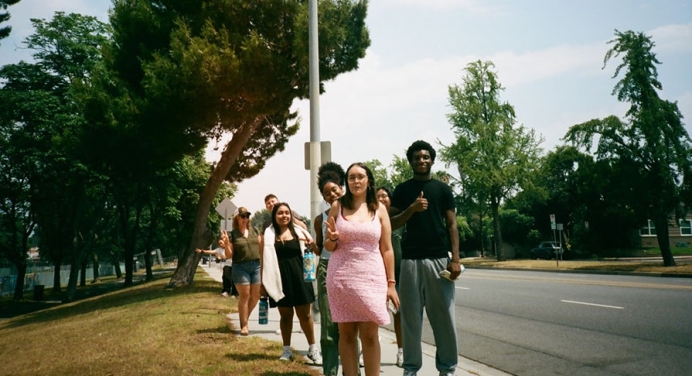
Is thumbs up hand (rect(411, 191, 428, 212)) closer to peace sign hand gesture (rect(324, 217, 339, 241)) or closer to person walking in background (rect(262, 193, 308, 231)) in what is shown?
peace sign hand gesture (rect(324, 217, 339, 241))

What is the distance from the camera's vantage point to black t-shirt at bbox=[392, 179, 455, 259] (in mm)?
4730

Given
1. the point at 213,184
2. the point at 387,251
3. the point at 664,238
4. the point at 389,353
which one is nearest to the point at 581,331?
the point at 389,353

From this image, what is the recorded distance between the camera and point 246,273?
814 centimetres

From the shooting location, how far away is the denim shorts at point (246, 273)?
809 cm

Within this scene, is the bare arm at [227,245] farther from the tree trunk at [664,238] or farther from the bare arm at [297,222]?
the tree trunk at [664,238]

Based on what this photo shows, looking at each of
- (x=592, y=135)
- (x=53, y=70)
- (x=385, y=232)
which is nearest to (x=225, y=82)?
(x=385, y=232)

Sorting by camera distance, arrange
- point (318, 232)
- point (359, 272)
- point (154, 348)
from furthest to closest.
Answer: point (154, 348) < point (318, 232) < point (359, 272)

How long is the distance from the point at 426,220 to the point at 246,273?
421 centimetres

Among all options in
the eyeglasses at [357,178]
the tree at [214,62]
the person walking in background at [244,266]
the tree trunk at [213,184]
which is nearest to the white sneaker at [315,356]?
the person walking in background at [244,266]

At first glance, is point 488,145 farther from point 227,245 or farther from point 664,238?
point 227,245

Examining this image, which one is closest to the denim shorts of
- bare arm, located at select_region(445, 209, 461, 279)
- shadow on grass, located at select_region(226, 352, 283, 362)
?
shadow on grass, located at select_region(226, 352, 283, 362)

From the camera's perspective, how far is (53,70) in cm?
2672

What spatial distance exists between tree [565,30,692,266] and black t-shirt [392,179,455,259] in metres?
22.5

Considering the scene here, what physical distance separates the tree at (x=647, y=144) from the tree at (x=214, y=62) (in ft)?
44.9
